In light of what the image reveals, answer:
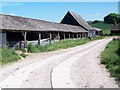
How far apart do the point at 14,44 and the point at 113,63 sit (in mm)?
13984

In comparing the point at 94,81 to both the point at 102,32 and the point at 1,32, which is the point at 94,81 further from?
the point at 102,32

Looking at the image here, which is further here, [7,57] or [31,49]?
[31,49]

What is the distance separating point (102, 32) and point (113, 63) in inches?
2830

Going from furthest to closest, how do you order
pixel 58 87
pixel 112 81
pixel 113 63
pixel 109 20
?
pixel 109 20
pixel 113 63
pixel 112 81
pixel 58 87

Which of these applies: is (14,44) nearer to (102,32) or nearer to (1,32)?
(1,32)

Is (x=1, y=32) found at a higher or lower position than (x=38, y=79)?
higher

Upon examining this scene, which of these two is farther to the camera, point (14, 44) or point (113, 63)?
point (14, 44)

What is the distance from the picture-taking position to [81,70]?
1452cm

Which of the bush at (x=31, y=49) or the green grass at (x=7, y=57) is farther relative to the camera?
the bush at (x=31, y=49)

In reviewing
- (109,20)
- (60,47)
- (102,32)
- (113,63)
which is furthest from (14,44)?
(109,20)

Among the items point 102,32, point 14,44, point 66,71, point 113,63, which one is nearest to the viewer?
point 66,71

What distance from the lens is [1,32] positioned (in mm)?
24625

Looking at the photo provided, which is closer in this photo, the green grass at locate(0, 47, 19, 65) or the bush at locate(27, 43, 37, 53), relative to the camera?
the green grass at locate(0, 47, 19, 65)

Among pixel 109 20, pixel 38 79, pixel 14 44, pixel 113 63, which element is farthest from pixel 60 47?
pixel 109 20
